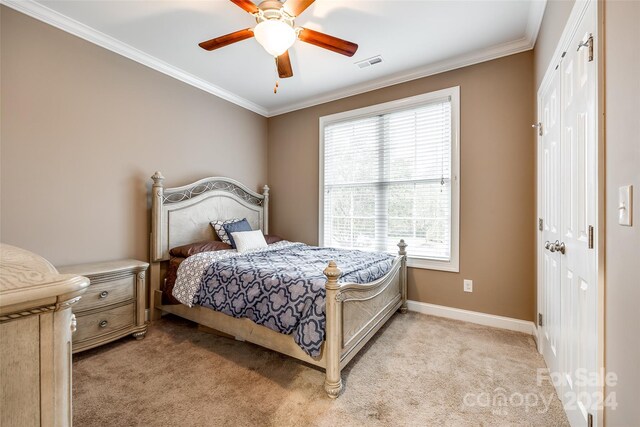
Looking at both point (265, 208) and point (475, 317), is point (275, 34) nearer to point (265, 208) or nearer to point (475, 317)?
point (265, 208)

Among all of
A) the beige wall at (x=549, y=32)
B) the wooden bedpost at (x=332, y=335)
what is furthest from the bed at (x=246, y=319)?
the beige wall at (x=549, y=32)

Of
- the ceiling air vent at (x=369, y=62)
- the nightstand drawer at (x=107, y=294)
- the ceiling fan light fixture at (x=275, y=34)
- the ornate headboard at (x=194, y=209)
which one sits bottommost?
the nightstand drawer at (x=107, y=294)

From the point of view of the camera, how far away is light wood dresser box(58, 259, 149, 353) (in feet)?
7.04

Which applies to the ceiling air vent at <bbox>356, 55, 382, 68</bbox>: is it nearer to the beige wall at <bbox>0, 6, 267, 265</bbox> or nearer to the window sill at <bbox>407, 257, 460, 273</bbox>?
the beige wall at <bbox>0, 6, 267, 265</bbox>

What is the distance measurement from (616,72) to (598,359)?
1.08m

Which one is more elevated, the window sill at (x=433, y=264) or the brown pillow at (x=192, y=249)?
the brown pillow at (x=192, y=249)

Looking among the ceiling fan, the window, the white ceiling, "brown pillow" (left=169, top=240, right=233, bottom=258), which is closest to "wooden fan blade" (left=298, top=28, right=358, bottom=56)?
the ceiling fan

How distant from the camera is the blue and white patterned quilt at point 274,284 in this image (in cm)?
181

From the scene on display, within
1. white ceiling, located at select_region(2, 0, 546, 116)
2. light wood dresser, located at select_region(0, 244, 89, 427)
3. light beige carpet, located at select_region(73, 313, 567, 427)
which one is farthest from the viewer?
white ceiling, located at select_region(2, 0, 546, 116)

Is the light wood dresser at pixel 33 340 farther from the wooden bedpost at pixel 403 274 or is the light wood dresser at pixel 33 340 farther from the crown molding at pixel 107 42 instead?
the wooden bedpost at pixel 403 274

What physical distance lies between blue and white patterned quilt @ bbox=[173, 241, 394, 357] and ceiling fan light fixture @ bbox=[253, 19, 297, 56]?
1.58 metres

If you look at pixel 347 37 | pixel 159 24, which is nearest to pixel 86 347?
pixel 159 24

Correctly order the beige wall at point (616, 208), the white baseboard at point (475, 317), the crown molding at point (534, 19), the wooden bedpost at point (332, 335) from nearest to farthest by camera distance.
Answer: the beige wall at point (616, 208) < the wooden bedpost at point (332, 335) < the crown molding at point (534, 19) < the white baseboard at point (475, 317)

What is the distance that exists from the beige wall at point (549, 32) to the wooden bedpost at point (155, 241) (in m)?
3.37
